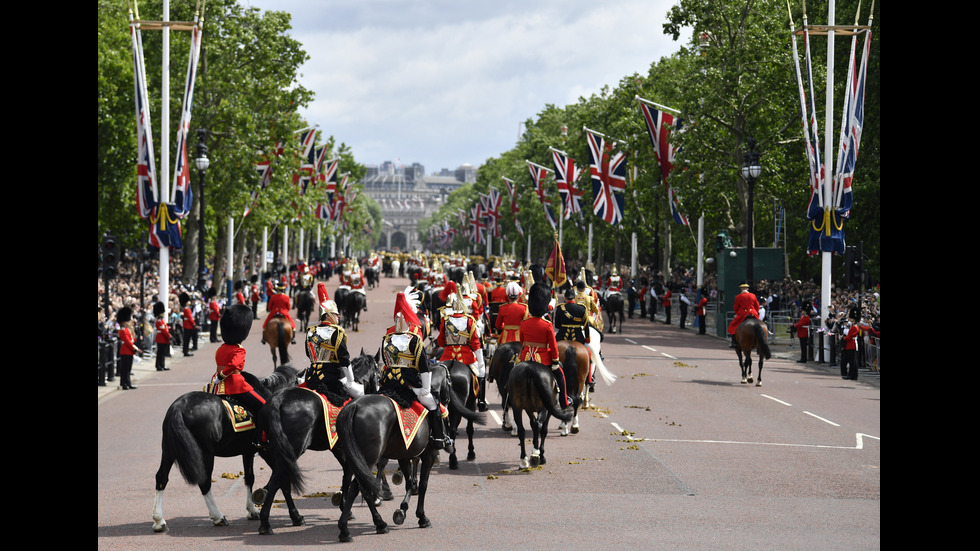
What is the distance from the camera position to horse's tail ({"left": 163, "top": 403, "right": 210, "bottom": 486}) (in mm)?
10141

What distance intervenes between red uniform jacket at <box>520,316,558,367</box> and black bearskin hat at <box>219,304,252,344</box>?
161 inches

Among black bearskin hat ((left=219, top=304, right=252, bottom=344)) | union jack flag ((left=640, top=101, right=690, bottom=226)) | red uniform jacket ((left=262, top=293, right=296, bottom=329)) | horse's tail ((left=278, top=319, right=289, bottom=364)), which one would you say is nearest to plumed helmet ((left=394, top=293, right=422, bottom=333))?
black bearskin hat ((left=219, top=304, right=252, bottom=344))

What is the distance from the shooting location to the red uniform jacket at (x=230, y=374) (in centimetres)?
1086

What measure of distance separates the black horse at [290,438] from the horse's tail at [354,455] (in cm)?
36

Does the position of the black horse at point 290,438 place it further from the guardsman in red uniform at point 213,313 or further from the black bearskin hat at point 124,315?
the guardsman in red uniform at point 213,313

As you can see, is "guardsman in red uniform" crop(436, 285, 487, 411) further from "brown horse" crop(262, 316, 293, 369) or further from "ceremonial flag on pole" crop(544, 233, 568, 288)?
"ceremonial flag on pole" crop(544, 233, 568, 288)

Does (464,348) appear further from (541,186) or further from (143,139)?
(541,186)

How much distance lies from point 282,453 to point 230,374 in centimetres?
139

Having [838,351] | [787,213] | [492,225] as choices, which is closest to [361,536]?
[838,351]

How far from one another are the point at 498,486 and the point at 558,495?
821 mm

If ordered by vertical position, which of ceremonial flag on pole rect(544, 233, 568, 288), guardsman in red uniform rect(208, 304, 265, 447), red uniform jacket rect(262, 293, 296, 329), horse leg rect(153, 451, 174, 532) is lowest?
horse leg rect(153, 451, 174, 532)

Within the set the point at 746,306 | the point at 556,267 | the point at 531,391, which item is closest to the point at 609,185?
the point at 556,267

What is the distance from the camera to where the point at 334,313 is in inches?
477
